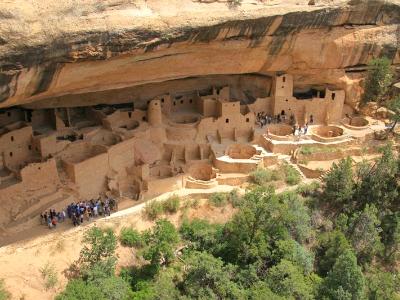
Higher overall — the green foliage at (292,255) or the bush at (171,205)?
the bush at (171,205)

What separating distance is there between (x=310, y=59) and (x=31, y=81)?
8443mm

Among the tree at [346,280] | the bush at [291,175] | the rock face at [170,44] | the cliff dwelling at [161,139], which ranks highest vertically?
the rock face at [170,44]

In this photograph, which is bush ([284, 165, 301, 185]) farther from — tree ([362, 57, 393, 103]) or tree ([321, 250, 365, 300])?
tree ([362, 57, 393, 103])

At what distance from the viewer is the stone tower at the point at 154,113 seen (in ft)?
53.0

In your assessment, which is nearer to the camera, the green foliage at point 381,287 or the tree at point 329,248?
the green foliage at point 381,287

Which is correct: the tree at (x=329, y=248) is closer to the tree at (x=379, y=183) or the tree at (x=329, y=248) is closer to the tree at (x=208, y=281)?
the tree at (x=379, y=183)

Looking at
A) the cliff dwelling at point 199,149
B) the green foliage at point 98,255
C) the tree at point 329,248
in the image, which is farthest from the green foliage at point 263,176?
the green foliage at point 98,255

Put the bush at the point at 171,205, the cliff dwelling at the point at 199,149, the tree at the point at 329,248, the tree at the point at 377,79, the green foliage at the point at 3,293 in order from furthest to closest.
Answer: the tree at the point at 377,79, the bush at the point at 171,205, the tree at the point at 329,248, the cliff dwelling at the point at 199,149, the green foliage at the point at 3,293

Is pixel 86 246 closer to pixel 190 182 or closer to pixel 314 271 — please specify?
pixel 190 182

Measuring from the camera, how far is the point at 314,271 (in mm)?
14375

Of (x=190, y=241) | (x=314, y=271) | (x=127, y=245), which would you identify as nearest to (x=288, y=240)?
(x=314, y=271)

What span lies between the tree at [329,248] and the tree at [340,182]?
3.53ft

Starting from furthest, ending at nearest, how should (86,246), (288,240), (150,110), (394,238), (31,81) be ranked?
(150,110), (394,238), (288,240), (86,246), (31,81)

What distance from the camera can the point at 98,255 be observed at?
12.4 metres
